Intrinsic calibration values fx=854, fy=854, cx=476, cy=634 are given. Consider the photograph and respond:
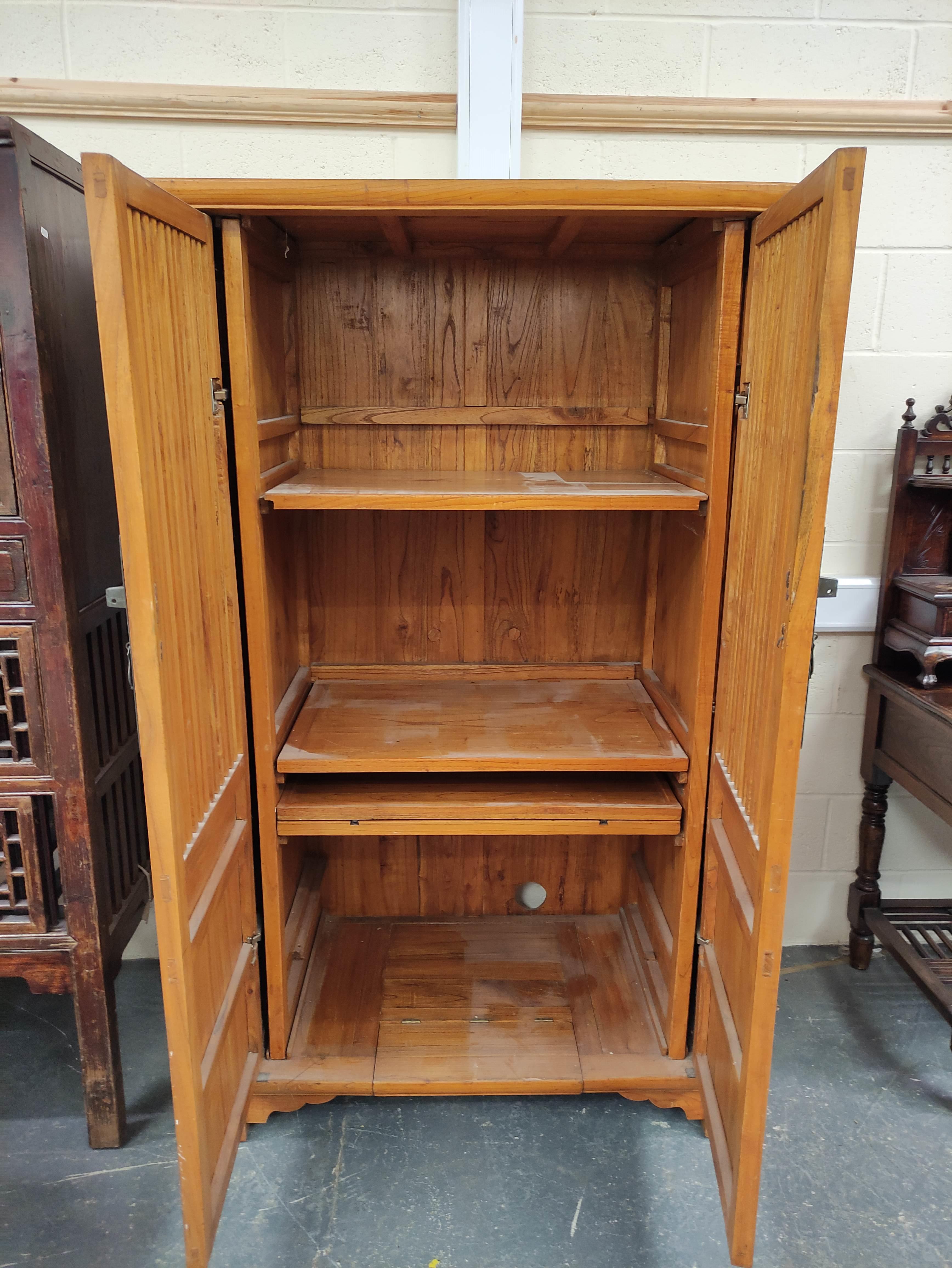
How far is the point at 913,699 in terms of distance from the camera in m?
1.72

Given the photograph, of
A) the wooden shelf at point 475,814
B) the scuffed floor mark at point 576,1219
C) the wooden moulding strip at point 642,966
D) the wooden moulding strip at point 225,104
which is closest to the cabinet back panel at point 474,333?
the wooden moulding strip at point 225,104

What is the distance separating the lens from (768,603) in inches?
46.0

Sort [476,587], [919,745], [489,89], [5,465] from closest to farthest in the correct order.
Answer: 1. [5,465]
2. [489,89]
3. [919,745]
4. [476,587]

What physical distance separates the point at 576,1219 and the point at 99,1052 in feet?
2.79

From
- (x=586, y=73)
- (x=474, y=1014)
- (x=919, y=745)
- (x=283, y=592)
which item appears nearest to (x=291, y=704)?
(x=283, y=592)

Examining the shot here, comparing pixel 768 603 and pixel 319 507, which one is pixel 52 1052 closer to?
pixel 319 507

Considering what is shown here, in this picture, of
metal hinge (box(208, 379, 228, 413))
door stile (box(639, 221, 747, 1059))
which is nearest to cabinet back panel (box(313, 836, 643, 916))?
door stile (box(639, 221, 747, 1059))

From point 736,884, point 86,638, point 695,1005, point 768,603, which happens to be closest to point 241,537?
point 86,638

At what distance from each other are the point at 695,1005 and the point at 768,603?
2.75 ft

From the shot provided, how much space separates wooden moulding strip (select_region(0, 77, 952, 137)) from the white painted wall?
2 centimetres

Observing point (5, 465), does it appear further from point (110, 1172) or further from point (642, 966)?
point (642, 966)

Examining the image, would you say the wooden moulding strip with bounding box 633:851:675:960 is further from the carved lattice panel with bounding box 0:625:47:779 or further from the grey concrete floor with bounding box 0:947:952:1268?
the carved lattice panel with bounding box 0:625:47:779

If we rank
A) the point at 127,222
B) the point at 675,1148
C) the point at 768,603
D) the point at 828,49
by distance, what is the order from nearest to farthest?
the point at 127,222 → the point at 768,603 → the point at 675,1148 → the point at 828,49

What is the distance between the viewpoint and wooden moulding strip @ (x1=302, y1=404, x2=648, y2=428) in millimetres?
1773
